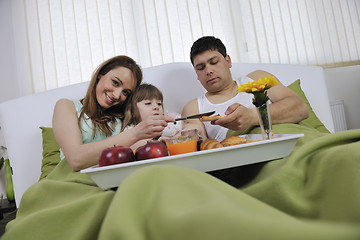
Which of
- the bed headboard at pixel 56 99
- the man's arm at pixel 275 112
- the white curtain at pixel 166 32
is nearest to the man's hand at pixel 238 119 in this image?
the man's arm at pixel 275 112

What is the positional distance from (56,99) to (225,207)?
1.49 meters

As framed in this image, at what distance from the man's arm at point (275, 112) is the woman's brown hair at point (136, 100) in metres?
0.44

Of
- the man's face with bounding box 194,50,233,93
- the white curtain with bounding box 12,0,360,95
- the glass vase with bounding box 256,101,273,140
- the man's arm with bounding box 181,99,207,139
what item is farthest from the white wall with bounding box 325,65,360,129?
the glass vase with bounding box 256,101,273,140

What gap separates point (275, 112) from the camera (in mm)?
1312

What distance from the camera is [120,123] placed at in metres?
1.46

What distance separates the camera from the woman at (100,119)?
113 cm

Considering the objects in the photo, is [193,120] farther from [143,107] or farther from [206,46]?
[206,46]

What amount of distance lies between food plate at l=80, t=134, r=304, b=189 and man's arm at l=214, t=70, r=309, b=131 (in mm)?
335

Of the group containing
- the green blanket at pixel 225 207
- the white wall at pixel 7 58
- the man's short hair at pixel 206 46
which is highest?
the white wall at pixel 7 58

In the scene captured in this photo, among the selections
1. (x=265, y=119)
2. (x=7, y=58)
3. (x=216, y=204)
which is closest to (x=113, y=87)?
(x=265, y=119)

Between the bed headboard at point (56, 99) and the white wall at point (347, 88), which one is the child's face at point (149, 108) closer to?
the bed headboard at point (56, 99)

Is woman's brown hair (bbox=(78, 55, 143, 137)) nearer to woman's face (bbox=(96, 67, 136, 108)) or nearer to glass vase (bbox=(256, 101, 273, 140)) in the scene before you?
woman's face (bbox=(96, 67, 136, 108))

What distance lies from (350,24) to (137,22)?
7.10 ft

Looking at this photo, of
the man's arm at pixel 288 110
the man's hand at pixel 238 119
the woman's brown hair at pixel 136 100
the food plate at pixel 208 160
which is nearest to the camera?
the food plate at pixel 208 160
